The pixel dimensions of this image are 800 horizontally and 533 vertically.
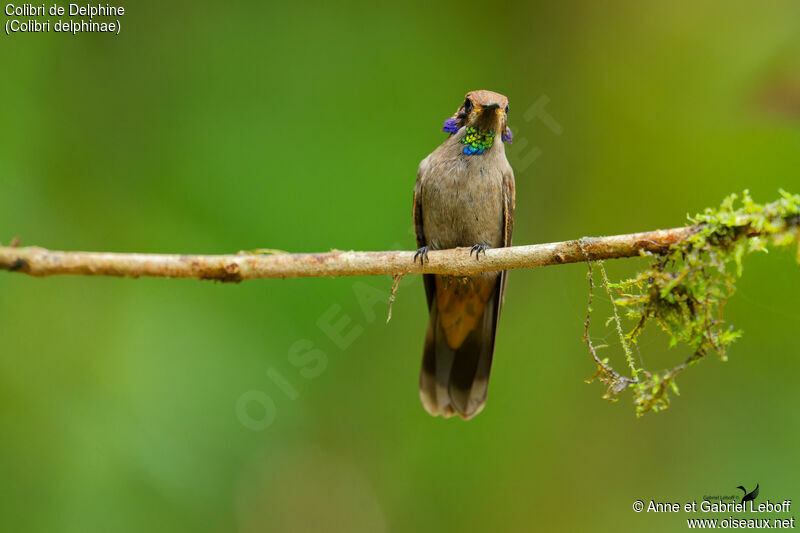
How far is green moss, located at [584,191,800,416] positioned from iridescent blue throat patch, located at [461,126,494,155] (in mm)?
1235

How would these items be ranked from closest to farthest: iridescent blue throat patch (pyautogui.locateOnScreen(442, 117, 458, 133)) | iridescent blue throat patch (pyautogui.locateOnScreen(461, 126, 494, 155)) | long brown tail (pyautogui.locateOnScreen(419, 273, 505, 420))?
iridescent blue throat patch (pyautogui.locateOnScreen(461, 126, 494, 155))
iridescent blue throat patch (pyautogui.locateOnScreen(442, 117, 458, 133))
long brown tail (pyautogui.locateOnScreen(419, 273, 505, 420))

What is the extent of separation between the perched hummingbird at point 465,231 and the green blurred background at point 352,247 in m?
0.84

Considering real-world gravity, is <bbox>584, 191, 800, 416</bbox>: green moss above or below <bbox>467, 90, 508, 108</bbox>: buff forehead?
below

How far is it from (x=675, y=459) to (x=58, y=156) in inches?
188

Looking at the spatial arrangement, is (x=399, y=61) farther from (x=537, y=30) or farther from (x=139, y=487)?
(x=139, y=487)

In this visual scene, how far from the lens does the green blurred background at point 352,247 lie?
4.16 m

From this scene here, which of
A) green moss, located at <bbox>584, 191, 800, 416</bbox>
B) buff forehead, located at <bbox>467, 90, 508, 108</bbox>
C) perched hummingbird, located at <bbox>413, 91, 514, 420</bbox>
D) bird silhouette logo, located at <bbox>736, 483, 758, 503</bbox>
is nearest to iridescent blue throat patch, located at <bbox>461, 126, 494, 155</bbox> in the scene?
perched hummingbird, located at <bbox>413, 91, 514, 420</bbox>

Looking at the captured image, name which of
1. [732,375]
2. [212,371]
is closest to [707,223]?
[732,375]

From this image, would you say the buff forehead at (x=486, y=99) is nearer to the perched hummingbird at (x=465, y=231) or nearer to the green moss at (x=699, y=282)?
the perched hummingbird at (x=465, y=231)

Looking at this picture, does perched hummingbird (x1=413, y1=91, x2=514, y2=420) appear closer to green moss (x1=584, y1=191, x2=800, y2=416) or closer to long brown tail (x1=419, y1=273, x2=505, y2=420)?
long brown tail (x1=419, y1=273, x2=505, y2=420)

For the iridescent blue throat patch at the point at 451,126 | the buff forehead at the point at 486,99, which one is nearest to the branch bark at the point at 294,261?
the buff forehead at the point at 486,99

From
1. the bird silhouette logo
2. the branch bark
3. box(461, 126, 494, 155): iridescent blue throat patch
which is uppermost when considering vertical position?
box(461, 126, 494, 155): iridescent blue throat patch

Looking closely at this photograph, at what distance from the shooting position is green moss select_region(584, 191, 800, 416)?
85.8 inches

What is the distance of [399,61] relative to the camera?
202 inches
